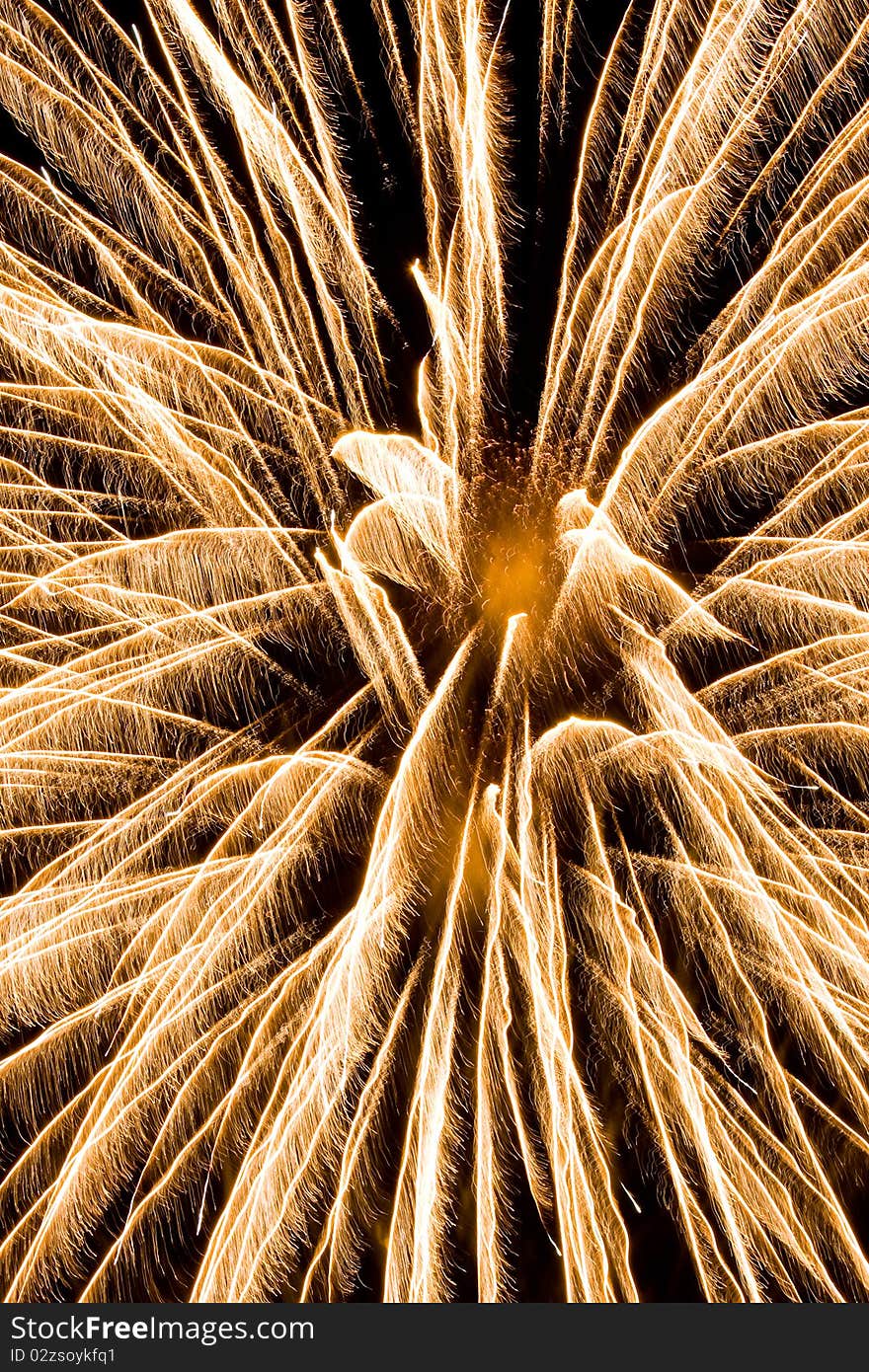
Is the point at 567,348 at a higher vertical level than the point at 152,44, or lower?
lower

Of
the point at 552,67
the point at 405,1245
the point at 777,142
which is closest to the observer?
the point at 405,1245

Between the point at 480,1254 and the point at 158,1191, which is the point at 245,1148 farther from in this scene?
the point at 480,1254

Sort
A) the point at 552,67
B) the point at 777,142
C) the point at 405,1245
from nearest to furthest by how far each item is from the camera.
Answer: the point at 405,1245 < the point at 777,142 < the point at 552,67

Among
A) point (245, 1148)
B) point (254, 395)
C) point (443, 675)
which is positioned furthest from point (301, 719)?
point (245, 1148)

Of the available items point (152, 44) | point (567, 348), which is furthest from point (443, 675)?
point (152, 44)

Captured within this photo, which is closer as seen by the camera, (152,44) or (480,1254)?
(480,1254)

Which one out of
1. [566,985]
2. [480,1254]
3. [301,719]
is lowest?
[480,1254]
